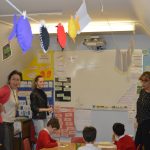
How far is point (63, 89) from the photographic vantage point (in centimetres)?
629

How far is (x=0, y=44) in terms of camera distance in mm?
5031

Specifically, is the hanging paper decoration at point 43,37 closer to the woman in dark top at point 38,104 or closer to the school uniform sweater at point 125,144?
the school uniform sweater at point 125,144

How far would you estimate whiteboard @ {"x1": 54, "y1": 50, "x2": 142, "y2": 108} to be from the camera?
599cm

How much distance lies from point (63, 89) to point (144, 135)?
2267mm

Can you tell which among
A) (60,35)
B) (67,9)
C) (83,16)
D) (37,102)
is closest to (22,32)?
(83,16)

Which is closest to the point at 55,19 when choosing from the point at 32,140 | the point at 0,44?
the point at 0,44

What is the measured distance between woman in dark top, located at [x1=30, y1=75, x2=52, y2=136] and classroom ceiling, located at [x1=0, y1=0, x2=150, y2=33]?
112 centimetres

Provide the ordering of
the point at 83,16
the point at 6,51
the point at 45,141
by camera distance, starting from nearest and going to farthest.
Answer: the point at 83,16
the point at 45,141
the point at 6,51

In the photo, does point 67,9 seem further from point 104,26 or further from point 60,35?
point 104,26

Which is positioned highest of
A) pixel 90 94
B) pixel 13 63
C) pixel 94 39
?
pixel 94 39

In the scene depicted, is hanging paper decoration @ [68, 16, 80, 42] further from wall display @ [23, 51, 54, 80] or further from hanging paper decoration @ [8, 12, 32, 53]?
wall display @ [23, 51, 54, 80]

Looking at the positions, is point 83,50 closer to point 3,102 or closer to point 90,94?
point 90,94

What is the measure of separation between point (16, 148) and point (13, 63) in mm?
1463

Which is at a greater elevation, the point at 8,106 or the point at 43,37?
the point at 43,37
